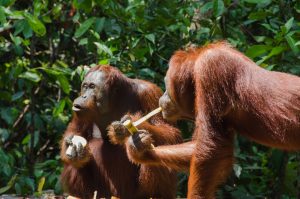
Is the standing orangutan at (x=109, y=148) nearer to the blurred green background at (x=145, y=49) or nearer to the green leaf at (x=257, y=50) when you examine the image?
the blurred green background at (x=145, y=49)

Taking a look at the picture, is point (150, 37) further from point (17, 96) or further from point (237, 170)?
point (17, 96)

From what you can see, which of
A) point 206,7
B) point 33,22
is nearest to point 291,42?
point 206,7

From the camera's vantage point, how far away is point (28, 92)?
7.92 meters

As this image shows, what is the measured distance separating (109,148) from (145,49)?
903 millimetres

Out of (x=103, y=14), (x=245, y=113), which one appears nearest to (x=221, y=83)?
(x=245, y=113)

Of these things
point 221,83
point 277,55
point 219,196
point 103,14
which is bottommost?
point 219,196

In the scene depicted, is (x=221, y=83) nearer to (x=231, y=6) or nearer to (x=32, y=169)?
(x=231, y=6)

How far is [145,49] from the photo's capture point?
6438 mm

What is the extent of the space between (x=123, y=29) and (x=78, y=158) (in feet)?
4.57

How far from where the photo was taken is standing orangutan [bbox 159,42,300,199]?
4723 millimetres

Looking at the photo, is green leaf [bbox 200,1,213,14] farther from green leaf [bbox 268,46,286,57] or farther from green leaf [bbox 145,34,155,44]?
green leaf [bbox 268,46,286,57]

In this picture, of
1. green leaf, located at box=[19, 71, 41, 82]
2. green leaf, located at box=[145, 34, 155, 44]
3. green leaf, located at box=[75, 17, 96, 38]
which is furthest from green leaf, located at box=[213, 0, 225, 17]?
green leaf, located at box=[19, 71, 41, 82]

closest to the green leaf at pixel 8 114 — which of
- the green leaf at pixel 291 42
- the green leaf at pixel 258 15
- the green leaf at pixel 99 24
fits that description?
the green leaf at pixel 99 24

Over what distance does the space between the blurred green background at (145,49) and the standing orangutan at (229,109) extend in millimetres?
985
